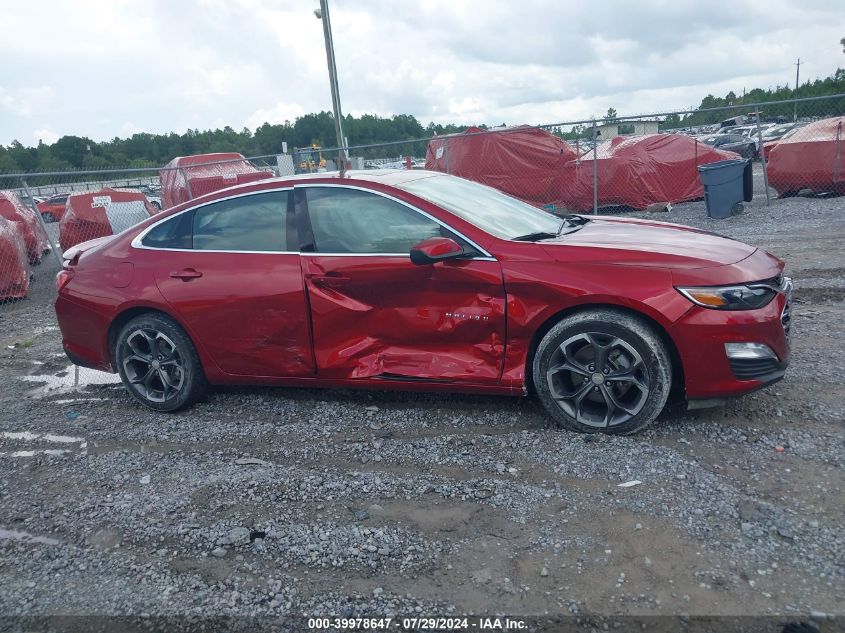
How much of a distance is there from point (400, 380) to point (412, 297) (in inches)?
21.7

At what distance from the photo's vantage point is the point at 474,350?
13.4 ft

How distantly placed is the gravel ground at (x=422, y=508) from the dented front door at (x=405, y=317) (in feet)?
1.36

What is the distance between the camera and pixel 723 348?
366 cm

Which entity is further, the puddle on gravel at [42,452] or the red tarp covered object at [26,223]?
the red tarp covered object at [26,223]

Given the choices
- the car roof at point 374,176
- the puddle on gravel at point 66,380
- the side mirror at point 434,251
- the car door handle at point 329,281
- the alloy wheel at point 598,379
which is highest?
the car roof at point 374,176

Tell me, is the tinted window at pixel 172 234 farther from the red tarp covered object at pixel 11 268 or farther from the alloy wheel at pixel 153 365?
the red tarp covered object at pixel 11 268

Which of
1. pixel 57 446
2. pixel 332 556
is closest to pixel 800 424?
pixel 332 556

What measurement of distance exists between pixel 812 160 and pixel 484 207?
40.0 ft

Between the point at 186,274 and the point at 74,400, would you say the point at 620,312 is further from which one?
the point at 74,400

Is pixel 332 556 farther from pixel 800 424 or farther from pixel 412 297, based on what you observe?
pixel 800 424

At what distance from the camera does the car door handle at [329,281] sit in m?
4.29

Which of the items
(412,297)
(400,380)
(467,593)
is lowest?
(467,593)

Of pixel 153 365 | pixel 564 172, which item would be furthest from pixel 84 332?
pixel 564 172

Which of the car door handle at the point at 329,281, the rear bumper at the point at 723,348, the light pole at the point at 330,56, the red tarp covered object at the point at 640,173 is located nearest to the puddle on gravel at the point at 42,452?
the car door handle at the point at 329,281
